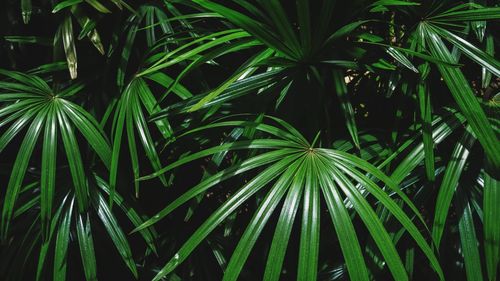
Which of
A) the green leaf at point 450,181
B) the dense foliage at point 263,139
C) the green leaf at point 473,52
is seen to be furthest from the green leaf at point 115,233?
the green leaf at point 473,52

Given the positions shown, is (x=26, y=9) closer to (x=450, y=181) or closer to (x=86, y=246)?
(x=86, y=246)

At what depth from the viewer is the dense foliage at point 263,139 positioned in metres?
0.88

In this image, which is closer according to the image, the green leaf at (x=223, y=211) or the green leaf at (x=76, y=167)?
the green leaf at (x=223, y=211)

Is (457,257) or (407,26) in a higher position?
(407,26)

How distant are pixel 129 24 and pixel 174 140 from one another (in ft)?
1.00

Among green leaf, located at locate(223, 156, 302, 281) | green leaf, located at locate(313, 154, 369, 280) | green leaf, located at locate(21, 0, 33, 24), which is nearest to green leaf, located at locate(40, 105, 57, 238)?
green leaf, located at locate(21, 0, 33, 24)

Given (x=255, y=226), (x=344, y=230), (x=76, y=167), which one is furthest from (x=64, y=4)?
(x=344, y=230)

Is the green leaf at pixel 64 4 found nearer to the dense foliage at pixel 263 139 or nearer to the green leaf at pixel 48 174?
the dense foliage at pixel 263 139

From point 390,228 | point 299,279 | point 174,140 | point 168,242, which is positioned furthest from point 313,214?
point 168,242

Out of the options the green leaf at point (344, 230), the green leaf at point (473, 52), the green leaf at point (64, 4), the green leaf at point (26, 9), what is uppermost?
the green leaf at point (26, 9)

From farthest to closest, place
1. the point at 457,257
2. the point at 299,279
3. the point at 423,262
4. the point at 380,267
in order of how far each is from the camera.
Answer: the point at 423,262 < the point at 457,257 < the point at 380,267 < the point at 299,279

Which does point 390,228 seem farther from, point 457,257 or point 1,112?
point 1,112

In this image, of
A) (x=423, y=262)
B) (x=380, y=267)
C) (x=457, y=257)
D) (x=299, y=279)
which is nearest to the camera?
(x=299, y=279)

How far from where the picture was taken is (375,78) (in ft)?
4.02
